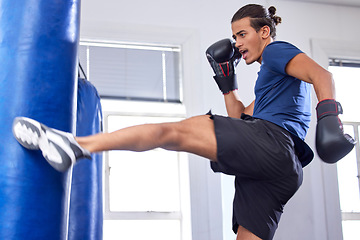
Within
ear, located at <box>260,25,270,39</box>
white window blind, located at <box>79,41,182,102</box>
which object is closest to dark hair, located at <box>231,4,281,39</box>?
ear, located at <box>260,25,270,39</box>

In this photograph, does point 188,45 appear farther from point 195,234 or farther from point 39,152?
point 39,152

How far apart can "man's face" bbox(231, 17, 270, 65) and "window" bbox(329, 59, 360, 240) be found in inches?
81.8

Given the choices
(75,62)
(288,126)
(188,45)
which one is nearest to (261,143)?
(288,126)

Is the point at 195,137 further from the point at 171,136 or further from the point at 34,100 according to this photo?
the point at 34,100

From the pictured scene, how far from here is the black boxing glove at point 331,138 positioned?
1604 mm

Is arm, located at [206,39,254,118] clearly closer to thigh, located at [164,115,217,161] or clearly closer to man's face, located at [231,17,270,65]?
man's face, located at [231,17,270,65]

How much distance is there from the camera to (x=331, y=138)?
5.26 feet

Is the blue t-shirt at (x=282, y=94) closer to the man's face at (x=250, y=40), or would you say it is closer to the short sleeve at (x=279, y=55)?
the short sleeve at (x=279, y=55)

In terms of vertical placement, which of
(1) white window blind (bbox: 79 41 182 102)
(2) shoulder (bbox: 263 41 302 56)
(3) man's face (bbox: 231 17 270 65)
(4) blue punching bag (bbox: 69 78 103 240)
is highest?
(1) white window blind (bbox: 79 41 182 102)

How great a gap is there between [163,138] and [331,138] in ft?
1.79

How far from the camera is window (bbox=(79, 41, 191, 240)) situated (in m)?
3.25

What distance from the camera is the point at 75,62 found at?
1.73 m

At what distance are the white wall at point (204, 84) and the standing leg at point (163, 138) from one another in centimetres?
169

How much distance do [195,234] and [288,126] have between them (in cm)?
162
